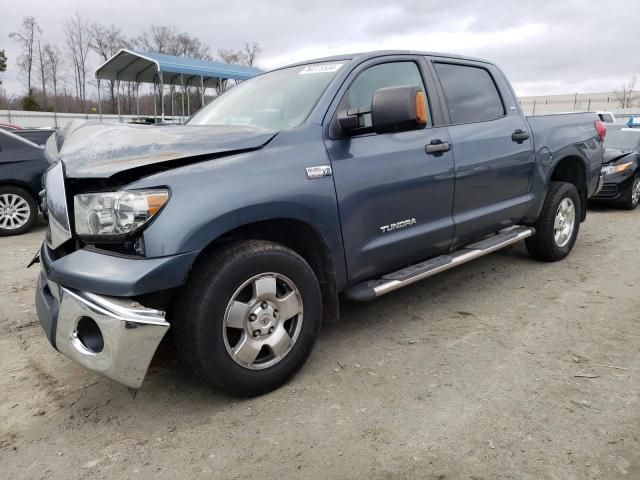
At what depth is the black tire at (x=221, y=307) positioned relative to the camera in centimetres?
231

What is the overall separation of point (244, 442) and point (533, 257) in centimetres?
386

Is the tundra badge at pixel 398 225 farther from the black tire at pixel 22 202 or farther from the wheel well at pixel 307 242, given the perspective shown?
the black tire at pixel 22 202

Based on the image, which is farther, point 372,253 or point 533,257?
point 533,257

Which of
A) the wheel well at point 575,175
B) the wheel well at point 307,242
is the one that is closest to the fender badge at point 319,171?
the wheel well at point 307,242

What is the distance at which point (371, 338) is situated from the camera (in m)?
3.34

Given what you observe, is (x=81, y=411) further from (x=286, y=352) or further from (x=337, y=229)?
(x=337, y=229)

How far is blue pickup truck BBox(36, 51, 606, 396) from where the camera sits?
7.26 ft

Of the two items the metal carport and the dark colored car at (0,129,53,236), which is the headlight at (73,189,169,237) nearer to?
the dark colored car at (0,129,53,236)

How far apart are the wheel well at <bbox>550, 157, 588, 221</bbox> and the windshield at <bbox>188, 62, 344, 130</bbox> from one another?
2965 millimetres

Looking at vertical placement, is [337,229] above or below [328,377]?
above

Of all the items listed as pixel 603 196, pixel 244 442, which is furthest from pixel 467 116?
pixel 603 196

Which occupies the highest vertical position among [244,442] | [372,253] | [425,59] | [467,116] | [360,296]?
[425,59]

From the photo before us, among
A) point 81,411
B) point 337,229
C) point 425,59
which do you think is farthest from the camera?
point 425,59

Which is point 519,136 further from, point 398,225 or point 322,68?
point 322,68
